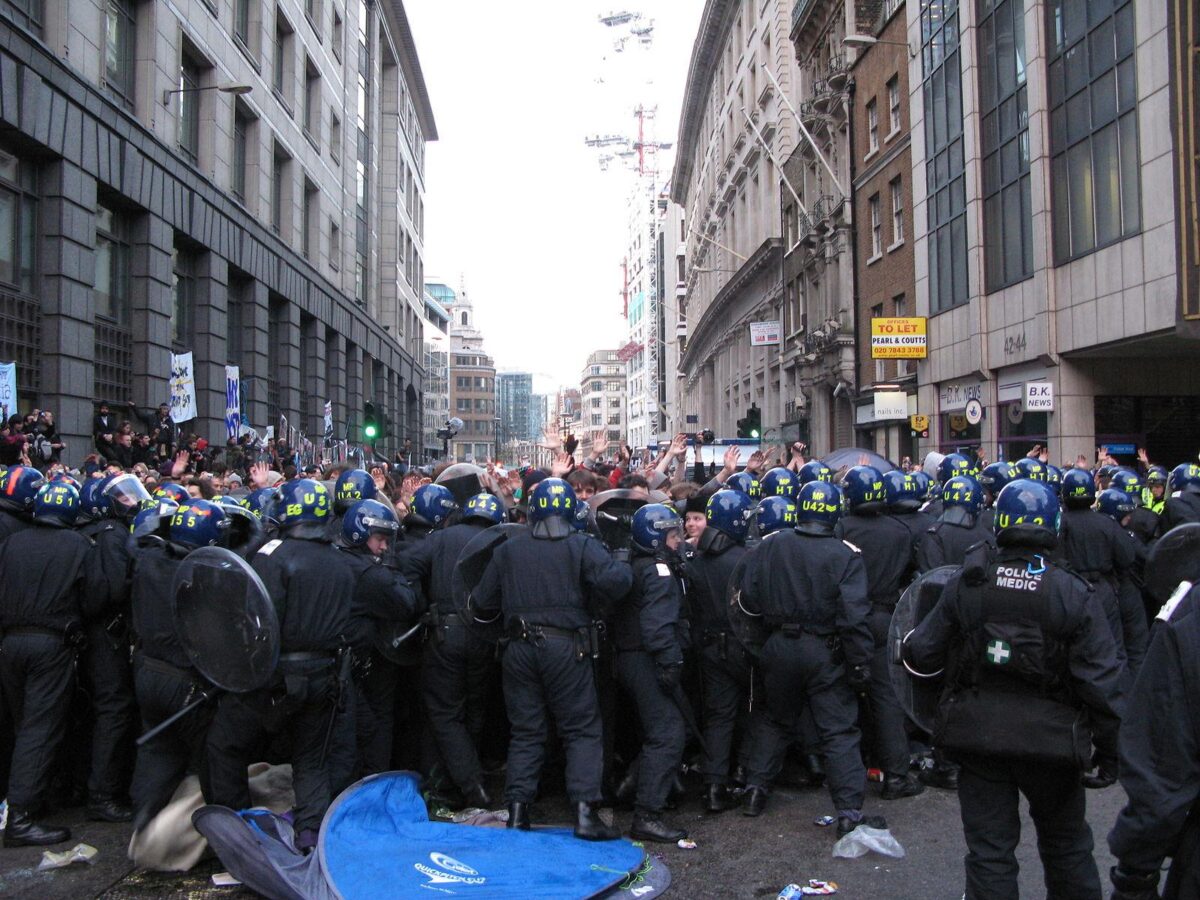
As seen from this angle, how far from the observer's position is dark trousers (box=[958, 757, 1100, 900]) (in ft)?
13.1

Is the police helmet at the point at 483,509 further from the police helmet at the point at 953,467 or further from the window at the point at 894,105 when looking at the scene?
the window at the point at 894,105

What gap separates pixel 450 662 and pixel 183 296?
17435 millimetres

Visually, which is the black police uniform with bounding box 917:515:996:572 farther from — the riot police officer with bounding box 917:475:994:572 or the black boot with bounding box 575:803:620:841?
the black boot with bounding box 575:803:620:841

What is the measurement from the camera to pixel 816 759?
7.03 m

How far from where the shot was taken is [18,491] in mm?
6457

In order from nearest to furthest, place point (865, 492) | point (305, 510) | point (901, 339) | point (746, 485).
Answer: point (305, 510) → point (865, 492) → point (746, 485) → point (901, 339)

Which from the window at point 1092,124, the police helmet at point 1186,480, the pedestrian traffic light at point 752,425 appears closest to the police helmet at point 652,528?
the police helmet at point 1186,480

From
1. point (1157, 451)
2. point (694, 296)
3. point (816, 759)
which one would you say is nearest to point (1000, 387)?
point (1157, 451)

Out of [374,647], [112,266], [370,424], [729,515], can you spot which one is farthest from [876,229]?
[374,647]

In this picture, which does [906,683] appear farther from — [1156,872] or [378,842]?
[378,842]

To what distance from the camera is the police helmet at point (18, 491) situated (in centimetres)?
645

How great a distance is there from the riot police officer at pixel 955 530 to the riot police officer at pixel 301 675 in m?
3.85

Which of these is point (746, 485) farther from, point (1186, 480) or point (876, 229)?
point (876, 229)

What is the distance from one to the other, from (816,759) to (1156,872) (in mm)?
4263
